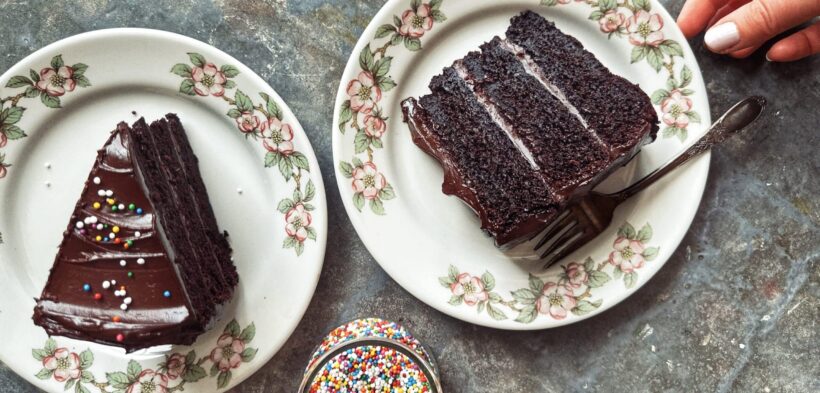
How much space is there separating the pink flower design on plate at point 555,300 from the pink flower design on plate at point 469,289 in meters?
0.23

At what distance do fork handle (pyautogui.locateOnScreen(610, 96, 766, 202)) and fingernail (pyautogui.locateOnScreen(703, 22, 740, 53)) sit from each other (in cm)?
25

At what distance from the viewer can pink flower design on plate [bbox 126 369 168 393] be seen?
105 inches

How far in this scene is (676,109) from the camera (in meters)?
2.62

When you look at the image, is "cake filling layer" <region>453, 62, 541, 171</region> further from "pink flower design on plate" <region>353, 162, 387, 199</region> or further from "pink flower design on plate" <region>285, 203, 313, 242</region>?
"pink flower design on plate" <region>285, 203, 313, 242</region>

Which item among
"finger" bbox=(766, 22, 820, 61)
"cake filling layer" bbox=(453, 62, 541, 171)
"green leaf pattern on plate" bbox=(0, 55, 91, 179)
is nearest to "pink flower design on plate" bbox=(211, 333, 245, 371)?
"green leaf pattern on plate" bbox=(0, 55, 91, 179)

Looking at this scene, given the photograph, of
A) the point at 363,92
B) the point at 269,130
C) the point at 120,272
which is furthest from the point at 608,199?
the point at 120,272

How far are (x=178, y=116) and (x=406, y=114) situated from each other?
3.22ft

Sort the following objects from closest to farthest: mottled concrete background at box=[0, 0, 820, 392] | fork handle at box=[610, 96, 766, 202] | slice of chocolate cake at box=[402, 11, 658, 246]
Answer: slice of chocolate cake at box=[402, 11, 658, 246] → fork handle at box=[610, 96, 766, 202] → mottled concrete background at box=[0, 0, 820, 392]

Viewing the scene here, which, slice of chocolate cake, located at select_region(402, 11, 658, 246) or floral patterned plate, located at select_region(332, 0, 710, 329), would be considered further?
floral patterned plate, located at select_region(332, 0, 710, 329)

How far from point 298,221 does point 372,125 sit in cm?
51

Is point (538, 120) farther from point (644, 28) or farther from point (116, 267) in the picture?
point (116, 267)

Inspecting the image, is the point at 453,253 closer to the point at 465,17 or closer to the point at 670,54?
the point at 465,17

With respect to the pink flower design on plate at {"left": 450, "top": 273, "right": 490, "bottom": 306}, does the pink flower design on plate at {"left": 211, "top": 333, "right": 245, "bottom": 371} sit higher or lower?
lower

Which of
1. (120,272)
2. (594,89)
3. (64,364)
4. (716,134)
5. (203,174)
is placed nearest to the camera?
(120,272)
